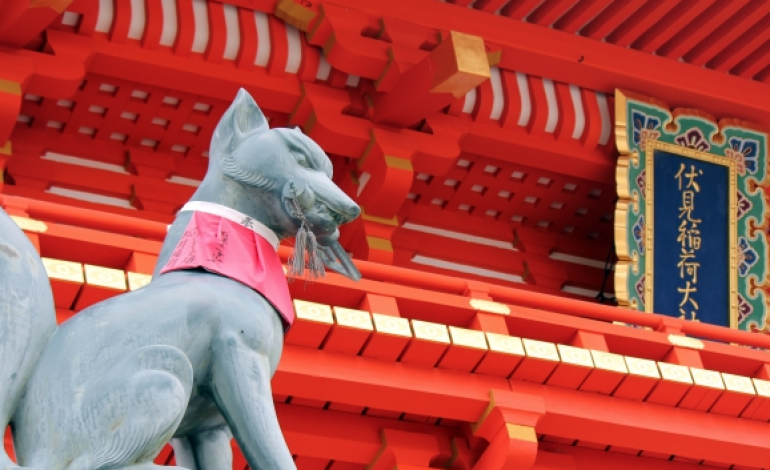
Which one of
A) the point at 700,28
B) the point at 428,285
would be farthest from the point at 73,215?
the point at 700,28

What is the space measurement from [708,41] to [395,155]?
1962 mm

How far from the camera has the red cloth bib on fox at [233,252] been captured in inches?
159

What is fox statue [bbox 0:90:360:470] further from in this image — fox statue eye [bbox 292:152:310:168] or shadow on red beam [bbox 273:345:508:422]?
shadow on red beam [bbox 273:345:508:422]

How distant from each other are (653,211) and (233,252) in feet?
18.6

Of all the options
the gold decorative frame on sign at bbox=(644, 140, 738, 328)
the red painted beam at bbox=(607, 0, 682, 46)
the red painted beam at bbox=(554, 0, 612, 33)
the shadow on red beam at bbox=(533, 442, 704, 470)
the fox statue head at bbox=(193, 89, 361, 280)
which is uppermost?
the red painted beam at bbox=(607, 0, 682, 46)

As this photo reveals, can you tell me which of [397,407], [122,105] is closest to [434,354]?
[397,407]

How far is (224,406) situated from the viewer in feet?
12.7

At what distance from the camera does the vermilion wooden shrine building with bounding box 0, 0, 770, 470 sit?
7230mm

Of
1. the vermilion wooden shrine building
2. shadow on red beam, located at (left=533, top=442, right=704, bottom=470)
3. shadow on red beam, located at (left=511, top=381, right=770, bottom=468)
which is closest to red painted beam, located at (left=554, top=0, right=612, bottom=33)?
the vermilion wooden shrine building

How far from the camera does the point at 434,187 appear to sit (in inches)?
380

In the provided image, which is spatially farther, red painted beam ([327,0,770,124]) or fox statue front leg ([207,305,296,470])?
red painted beam ([327,0,770,124])

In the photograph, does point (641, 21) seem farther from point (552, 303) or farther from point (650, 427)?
point (650, 427)

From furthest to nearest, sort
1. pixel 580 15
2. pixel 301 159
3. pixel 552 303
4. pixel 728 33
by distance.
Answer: pixel 728 33
pixel 580 15
pixel 552 303
pixel 301 159

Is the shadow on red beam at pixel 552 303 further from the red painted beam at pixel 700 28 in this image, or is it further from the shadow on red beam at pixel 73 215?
the red painted beam at pixel 700 28
